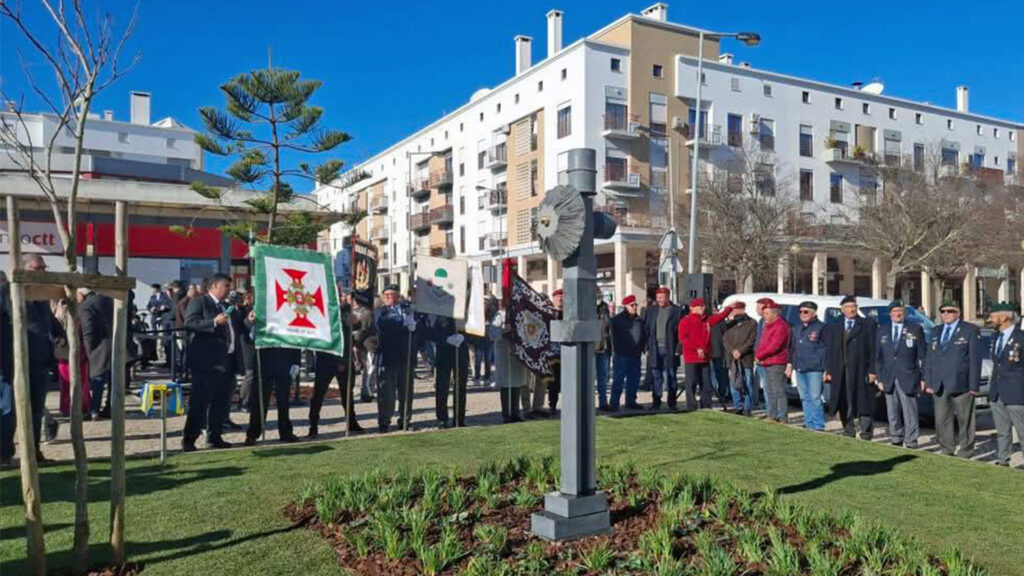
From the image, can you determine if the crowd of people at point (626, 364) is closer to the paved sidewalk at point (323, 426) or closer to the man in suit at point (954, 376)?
the man in suit at point (954, 376)

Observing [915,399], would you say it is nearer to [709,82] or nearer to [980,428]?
[980,428]

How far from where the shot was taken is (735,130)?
4859cm

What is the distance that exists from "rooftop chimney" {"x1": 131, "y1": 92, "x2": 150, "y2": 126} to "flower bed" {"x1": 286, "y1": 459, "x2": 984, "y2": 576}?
65085 mm

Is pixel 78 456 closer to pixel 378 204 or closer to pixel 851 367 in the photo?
pixel 851 367

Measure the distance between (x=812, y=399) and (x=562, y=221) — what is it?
691cm

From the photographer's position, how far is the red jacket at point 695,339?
12.4 meters

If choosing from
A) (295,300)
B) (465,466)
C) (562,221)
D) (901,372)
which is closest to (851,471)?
(901,372)

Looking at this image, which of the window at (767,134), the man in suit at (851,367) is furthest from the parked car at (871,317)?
the window at (767,134)

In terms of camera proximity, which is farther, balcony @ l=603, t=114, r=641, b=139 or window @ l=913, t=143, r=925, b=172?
window @ l=913, t=143, r=925, b=172

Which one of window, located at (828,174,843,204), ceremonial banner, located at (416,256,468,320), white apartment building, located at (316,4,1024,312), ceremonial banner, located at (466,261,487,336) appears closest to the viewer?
ceremonial banner, located at (416,256,468,320)

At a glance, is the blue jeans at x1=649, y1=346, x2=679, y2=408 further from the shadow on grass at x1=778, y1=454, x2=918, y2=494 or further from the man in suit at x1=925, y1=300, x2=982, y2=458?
the shadow on grass at x1=778, y1=454, x2=918, y2=494

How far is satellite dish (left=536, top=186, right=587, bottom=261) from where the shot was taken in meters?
5.48

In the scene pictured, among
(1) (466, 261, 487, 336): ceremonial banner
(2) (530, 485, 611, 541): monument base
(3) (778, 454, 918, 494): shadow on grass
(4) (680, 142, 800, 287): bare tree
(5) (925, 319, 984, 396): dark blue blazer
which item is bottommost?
(3) (778, 454, 918, 494): shadow on grass

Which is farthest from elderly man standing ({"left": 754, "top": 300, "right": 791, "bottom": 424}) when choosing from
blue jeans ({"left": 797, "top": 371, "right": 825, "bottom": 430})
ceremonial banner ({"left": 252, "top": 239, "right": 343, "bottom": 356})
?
ceremonial banner ({"left": 252, "top": 239, "right": 343, "bottom": 356})
